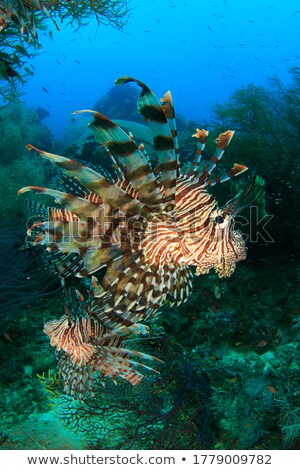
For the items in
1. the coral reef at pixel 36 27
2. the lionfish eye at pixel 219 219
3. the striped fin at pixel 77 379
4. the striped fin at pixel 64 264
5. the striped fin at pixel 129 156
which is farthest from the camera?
the coral reef at pixel 36 27

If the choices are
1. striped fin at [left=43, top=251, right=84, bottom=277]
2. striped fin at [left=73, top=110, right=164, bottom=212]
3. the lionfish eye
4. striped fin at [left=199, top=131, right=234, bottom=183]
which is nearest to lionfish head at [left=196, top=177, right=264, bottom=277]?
the lionfish eye

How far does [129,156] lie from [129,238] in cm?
66

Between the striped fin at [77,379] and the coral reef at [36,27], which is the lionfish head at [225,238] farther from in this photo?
the coral reef at [36,27]

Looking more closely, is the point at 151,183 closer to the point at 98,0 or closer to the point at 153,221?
the point at 153,221

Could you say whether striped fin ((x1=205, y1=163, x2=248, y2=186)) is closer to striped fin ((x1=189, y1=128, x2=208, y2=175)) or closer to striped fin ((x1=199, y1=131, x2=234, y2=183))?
striped fin ((x1=199, y1=131, x2=234, y2=183))

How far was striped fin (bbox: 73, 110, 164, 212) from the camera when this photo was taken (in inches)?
78.7

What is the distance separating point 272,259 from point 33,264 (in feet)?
14.3

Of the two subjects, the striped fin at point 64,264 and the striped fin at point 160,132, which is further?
the striped fin at point 64,264

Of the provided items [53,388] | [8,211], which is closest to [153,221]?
[53,388]

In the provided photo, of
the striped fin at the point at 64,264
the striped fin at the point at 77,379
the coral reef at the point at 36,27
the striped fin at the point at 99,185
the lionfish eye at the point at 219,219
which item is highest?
the coral reef at the point at 36,27

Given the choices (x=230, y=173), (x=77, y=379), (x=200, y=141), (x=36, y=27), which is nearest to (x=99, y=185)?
(x=230, y=173)

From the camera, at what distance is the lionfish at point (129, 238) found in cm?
214

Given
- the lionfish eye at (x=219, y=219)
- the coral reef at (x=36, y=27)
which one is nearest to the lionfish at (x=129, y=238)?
the lionfish eye at (x=219, y=219)

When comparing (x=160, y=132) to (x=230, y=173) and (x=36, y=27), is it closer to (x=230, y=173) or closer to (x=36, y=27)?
(x=230, y=173)
